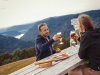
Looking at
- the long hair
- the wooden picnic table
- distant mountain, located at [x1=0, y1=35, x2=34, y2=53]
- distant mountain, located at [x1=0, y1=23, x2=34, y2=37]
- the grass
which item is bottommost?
the grass

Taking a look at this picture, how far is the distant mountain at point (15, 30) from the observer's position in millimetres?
6242

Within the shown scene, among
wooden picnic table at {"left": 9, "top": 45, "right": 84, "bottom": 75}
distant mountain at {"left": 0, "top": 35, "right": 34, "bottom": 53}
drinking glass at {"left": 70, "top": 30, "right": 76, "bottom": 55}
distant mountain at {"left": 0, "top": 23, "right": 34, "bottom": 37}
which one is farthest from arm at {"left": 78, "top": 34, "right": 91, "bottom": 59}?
distant mountain at {"left": 0, "top": 23, "right": 34, "bottom": 37}

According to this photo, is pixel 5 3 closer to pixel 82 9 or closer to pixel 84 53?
pixel 82 9

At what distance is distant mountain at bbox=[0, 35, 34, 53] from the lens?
612 centimetres

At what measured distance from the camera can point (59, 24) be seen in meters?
6.85

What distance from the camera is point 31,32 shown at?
655 cm

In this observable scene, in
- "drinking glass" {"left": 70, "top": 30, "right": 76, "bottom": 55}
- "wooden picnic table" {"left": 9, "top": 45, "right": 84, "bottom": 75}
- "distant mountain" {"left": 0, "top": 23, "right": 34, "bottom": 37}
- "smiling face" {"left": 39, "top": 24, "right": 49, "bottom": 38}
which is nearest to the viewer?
"wooden picnic table" {"left": 9, "top": 45, "right": 84, "bottom": 75}

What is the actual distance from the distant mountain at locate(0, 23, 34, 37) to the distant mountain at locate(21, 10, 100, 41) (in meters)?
0.13

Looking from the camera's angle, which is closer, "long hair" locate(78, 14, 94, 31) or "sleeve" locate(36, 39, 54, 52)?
"long hair" locate(78, 14, 94, 31)

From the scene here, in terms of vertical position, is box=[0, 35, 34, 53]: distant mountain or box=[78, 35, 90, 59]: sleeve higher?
box=[78, 35, 90, 59]: sleeve

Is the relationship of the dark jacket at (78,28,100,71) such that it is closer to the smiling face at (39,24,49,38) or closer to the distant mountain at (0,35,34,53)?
the smiling face at (39,24,49,38)

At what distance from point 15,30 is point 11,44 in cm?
53

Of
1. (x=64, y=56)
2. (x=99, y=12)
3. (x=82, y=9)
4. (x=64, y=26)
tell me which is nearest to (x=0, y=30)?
(x=64, y=26)

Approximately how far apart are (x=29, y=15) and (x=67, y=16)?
1.31m
